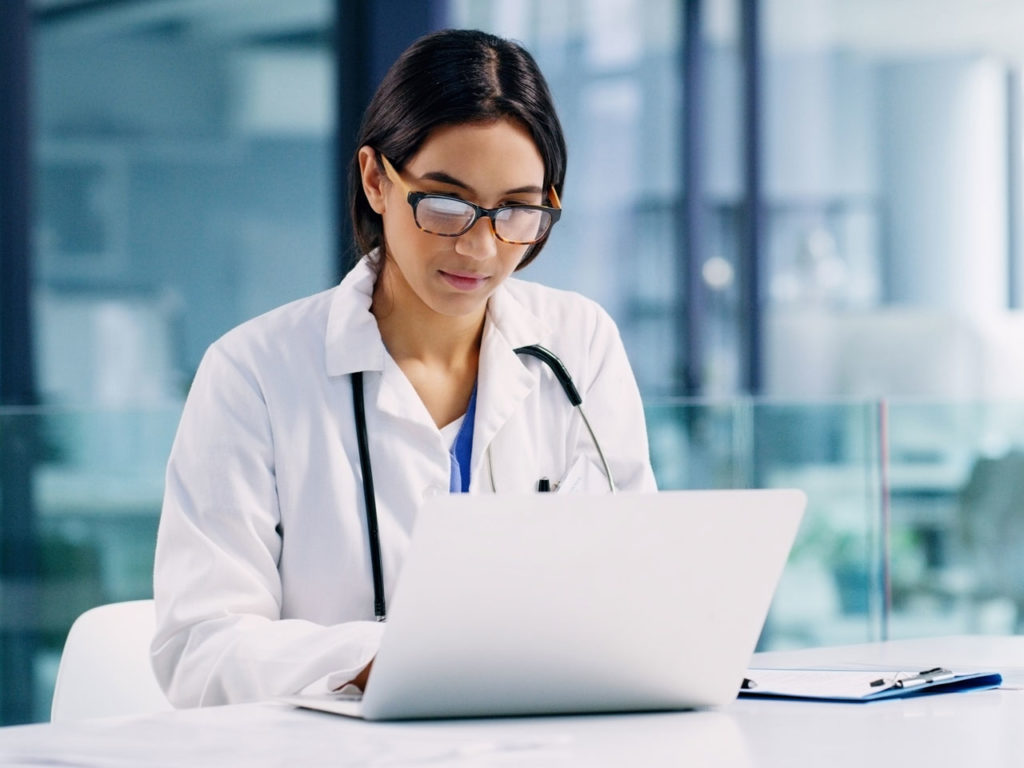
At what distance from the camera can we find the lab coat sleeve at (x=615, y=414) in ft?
5.89

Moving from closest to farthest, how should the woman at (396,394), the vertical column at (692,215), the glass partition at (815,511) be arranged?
the woman at (396,394) → the glass partition at (815,511) → the vertical column at (692,215)

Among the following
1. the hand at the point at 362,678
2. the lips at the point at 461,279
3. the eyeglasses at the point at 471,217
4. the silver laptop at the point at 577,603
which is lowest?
the hand at the point at 362,678

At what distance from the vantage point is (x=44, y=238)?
154 inches

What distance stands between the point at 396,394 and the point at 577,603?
625 millimetres

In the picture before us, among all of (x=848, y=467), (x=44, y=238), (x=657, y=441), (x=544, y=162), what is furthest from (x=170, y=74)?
(x=544, y=162)

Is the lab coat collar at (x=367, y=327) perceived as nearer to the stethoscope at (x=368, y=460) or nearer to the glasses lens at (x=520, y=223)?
the stethoscope at (x=368, y=460)

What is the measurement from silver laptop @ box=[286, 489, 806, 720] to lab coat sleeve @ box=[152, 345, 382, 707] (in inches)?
5.7

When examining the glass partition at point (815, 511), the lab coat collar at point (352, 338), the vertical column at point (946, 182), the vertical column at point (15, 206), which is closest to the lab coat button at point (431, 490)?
the lab coat collar at point (352, 338)

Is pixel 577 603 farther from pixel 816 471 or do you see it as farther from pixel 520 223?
pixel 816 471

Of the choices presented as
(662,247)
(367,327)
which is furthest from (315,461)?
(662,247)

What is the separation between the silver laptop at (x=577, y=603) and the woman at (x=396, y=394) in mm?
384

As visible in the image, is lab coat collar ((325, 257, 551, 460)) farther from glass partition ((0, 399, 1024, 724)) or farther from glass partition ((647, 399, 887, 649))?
glass partition ((647, 399, 887, 649))

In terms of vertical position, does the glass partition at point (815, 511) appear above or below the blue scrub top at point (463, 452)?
below

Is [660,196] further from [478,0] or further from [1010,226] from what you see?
[1010,226]
